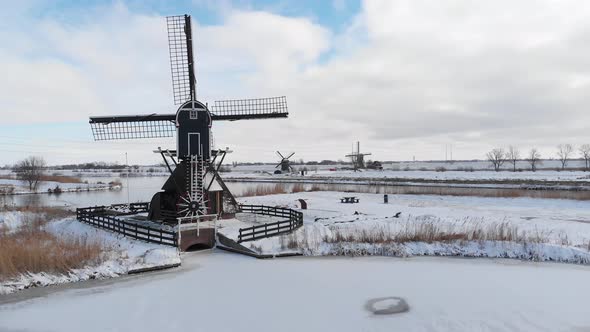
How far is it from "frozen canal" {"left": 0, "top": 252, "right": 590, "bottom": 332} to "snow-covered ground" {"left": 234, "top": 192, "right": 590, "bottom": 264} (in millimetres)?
1546

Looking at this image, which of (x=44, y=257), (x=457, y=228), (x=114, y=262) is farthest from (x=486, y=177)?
(x=44, y=257)

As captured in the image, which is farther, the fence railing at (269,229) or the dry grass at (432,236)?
the dry grass at (432,236)

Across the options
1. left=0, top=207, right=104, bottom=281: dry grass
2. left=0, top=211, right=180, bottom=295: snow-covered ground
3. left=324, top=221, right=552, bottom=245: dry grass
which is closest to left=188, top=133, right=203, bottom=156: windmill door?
left=0, top=211, right=180, bottom=295: snow-covered ground

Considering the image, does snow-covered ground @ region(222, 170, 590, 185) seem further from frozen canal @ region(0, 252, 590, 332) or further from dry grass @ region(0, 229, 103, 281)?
dry grass @ region(0, 229, 103, 281)

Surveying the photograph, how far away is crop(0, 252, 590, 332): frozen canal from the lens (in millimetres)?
8344

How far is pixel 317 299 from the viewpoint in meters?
9.84

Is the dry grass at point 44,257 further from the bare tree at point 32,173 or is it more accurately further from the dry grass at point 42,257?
the bare tree at point 32,173

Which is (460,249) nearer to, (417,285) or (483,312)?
(417,285)

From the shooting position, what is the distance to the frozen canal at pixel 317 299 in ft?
27.4

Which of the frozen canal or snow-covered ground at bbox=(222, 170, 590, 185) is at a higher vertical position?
snow-covered ground at bbox=(222, 170, 590, 185)

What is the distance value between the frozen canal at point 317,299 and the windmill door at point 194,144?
784 centimetres

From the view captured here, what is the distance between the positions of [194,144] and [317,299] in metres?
12.8

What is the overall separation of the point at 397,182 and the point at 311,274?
49361mm

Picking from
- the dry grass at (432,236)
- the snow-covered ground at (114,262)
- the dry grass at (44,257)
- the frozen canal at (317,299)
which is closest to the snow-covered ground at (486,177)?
the dry grass at (432,236)
